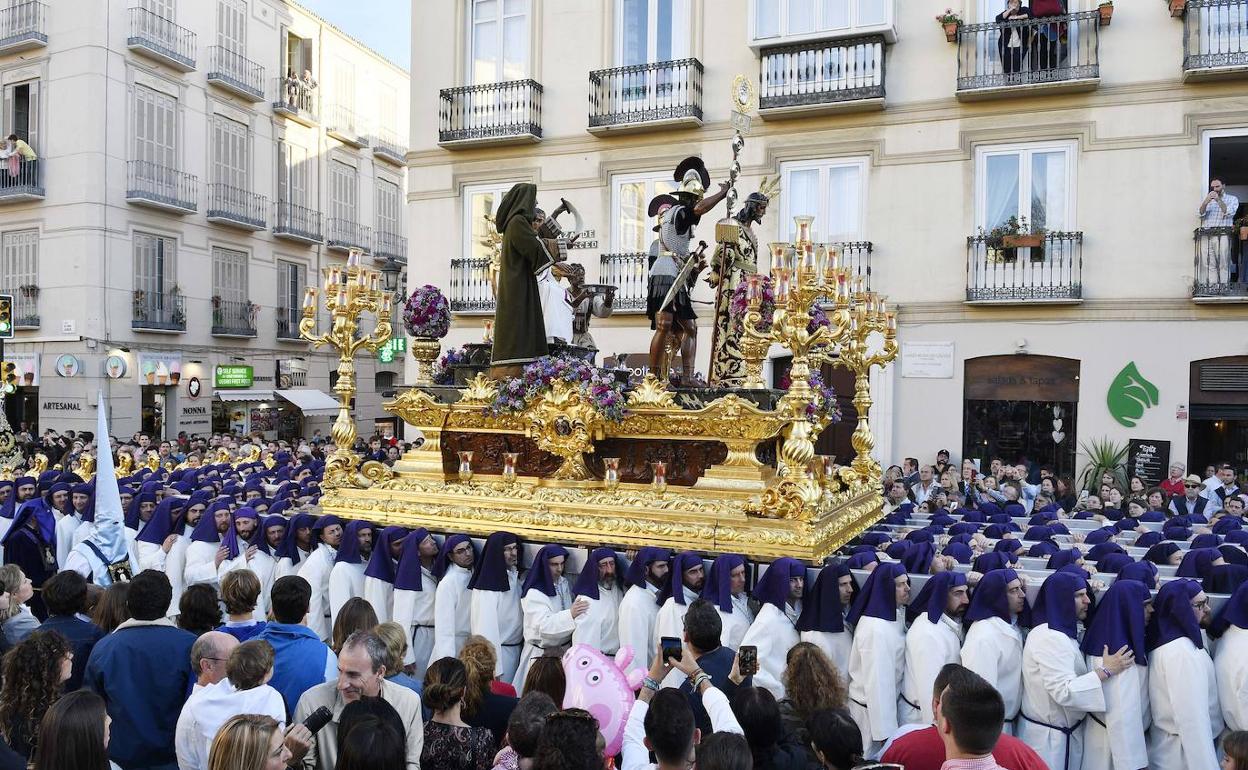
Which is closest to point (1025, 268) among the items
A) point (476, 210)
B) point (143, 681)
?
point (476, 210)

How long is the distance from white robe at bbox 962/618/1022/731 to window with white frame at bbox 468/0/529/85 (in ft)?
50.4

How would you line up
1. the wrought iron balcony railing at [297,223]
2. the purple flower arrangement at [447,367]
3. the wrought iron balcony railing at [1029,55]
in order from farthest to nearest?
the wrought iron balcony railing at [297,223], the wrought iron balcony railing at [1029,55], the purple flower arrangement at [447,367]

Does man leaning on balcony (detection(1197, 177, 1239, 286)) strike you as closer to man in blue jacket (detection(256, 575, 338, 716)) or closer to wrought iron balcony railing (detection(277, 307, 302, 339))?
man in blue jacket (detection(256, 575, 338, 716))

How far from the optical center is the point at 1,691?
423 centimetres

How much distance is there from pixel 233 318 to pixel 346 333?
59.3ft

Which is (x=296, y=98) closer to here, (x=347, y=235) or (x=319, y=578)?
(x=347, y=235)

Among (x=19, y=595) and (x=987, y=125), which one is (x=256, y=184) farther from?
(x=19, y=595)

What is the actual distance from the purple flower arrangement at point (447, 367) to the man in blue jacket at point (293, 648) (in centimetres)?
536

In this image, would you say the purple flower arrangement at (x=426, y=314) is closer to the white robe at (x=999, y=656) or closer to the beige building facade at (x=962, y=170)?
the beige building facade at (x=962, y=170)

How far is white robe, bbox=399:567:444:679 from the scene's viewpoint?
7.75 m

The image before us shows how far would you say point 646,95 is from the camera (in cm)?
1762

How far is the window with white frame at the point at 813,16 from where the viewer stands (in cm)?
1617

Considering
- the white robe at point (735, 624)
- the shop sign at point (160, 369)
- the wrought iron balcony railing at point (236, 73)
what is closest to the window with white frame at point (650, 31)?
the wrought iron balcony railing at point (236, 73)

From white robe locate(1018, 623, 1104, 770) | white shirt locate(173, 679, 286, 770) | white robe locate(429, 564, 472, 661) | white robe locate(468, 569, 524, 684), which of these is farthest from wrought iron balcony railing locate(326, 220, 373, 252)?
white shirt locate(173, 679, 286, 770)
